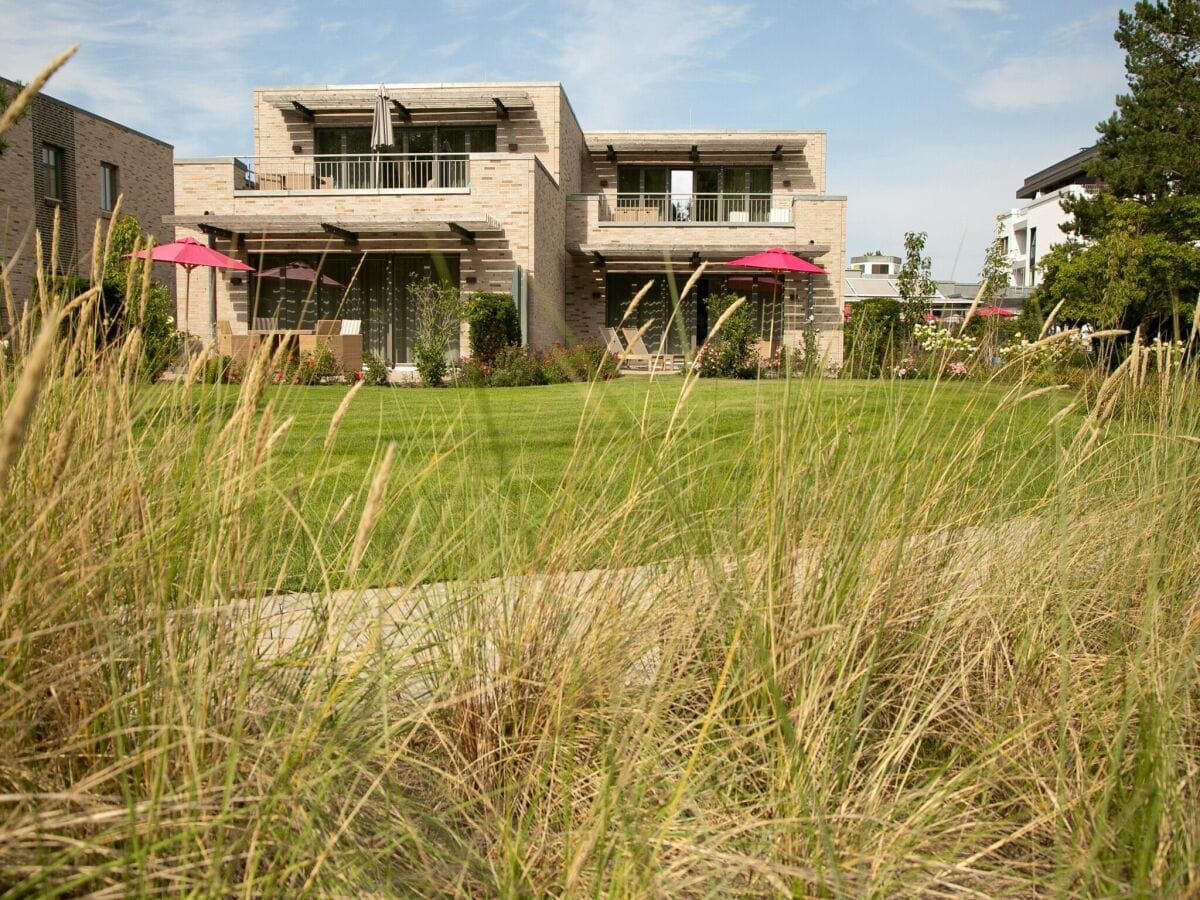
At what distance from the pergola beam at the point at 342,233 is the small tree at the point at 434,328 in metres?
1.85

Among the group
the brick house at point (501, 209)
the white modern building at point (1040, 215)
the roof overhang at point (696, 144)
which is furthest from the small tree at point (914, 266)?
the white modern building at point (1040, 215)

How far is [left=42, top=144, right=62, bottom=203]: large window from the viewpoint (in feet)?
80.7

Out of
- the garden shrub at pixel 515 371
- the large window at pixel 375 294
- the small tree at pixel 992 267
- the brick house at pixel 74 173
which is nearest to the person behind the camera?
the small tree at pixel 992 267

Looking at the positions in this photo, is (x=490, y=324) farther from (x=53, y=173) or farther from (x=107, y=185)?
(x=107, y=185)

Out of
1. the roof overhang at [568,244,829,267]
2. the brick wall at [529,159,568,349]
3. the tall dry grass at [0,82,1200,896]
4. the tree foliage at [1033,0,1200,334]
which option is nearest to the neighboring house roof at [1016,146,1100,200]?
the tree foliage at [1033,0,1200,334]

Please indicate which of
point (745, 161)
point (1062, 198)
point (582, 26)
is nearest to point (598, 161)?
point (745, 161)

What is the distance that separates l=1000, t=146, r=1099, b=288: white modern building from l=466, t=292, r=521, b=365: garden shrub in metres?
30.4

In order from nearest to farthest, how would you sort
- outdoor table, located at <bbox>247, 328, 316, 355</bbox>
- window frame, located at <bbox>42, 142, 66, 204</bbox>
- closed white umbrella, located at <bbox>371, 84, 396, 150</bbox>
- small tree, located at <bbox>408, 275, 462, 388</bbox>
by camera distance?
outdoor table, located at <bbox>247, 328, 316, 355</bbox> < small tree, located at <bbox>408, 275, 462, 388</bbox> < closed white umbrella, located at <bbox>371, 84, 396, 150</bbox> < window frame, located at <bbox>42, 142, 66, 204</bbox>

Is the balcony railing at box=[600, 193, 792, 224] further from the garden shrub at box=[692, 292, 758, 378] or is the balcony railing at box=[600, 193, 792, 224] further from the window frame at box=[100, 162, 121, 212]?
the window frame at box=[100, 162, 121, 212]

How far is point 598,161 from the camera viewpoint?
Answer: 27.6 meters

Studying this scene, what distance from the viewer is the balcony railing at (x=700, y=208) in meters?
24.2

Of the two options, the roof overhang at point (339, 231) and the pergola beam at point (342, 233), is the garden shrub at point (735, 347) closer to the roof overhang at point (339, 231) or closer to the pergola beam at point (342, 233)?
the roof overhang at point (339, 231)

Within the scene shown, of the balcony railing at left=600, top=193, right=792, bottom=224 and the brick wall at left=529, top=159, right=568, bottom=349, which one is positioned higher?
the balcony railing at left=600, top=193, right=792, bottom=224

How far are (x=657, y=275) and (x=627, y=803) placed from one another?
2343cm
